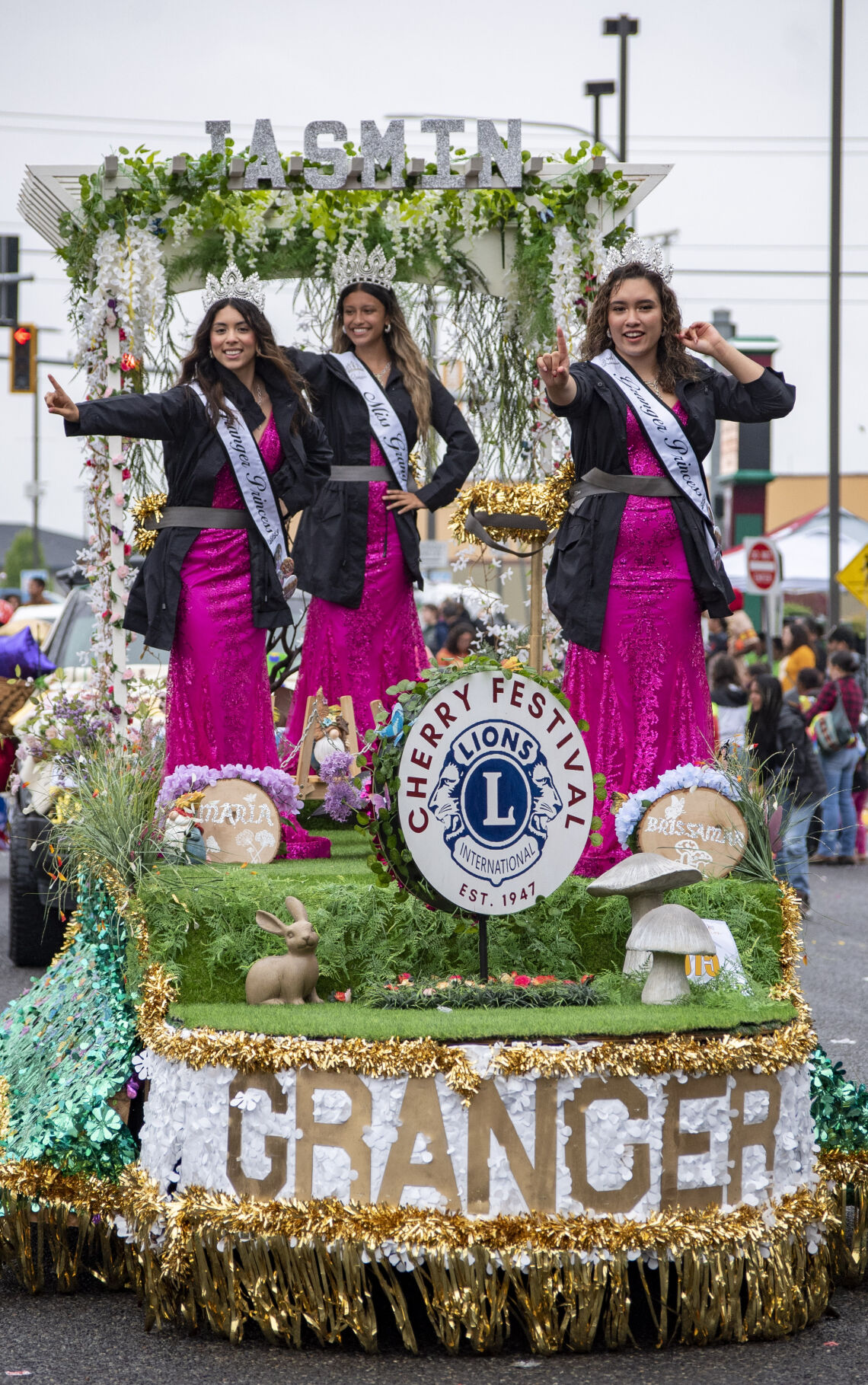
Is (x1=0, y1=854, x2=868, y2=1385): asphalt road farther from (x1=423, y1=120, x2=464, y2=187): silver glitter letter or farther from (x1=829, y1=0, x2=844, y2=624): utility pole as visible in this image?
(x1=829, y1=0, x2=844, y2=624): utility pole

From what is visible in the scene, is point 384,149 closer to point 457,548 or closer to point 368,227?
point 368,227

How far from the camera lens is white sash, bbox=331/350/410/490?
649cm

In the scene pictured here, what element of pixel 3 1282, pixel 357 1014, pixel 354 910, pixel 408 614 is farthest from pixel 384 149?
pixel 3 1282

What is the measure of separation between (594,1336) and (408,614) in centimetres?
348

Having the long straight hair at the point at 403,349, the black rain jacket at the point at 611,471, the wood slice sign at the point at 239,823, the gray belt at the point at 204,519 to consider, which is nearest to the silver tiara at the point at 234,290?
the long straight hair at the point at 403,349

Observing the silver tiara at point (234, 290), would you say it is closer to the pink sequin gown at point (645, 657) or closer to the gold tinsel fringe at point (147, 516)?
the gold tinsel fringe at point (147, 516)

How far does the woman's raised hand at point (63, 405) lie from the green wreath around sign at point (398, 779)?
1540mm

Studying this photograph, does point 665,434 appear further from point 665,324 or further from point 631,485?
point 665,324

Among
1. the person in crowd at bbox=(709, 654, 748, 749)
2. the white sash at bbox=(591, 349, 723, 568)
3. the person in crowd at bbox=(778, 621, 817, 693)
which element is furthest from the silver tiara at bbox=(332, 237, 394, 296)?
the person in crowd at bbox=(778, 621, 817, 693)

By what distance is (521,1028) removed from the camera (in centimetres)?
359

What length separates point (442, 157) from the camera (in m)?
6.49

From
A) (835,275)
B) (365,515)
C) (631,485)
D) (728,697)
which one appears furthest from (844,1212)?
(835,275)

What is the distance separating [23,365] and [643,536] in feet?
53.2

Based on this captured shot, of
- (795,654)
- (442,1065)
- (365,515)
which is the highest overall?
(365,515)
